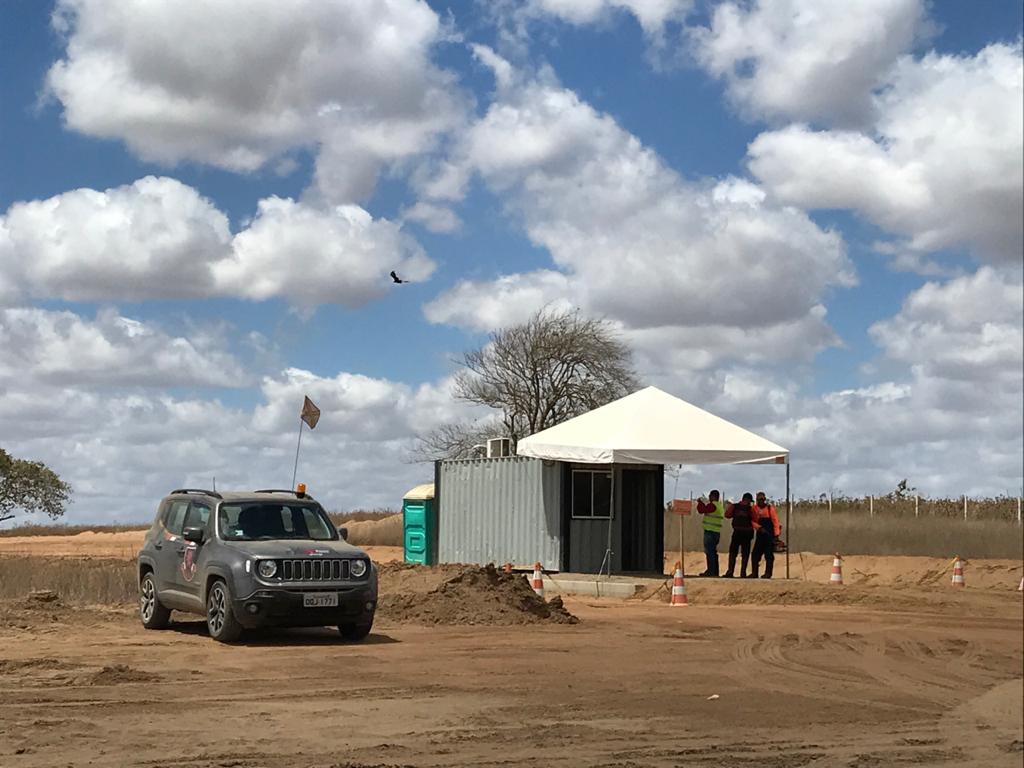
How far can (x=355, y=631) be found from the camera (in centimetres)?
1700

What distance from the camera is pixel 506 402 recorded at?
171 feet

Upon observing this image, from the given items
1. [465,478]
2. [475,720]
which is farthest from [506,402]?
[475,720]

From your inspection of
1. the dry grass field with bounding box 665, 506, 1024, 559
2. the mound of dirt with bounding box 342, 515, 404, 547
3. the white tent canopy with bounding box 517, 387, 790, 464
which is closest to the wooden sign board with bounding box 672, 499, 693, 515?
the white tent canopy with bounding box 517, 387, 790, 464

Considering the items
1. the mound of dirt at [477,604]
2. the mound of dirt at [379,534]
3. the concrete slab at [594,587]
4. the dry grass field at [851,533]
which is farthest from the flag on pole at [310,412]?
the mound of dirt at [379,534]

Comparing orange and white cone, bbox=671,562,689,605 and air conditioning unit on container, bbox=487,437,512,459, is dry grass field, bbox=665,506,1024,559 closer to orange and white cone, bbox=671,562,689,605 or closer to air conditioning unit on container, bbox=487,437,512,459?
orange and white cone, bbox=671,562,689,605

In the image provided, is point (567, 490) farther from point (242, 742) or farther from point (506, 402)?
point (506, 402)

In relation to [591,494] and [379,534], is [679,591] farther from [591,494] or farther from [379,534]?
[379,534]

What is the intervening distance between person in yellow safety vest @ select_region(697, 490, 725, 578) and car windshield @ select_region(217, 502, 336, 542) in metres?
11.1

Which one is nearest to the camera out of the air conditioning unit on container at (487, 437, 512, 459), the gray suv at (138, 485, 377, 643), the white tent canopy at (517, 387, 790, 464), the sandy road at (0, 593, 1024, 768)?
the sandy road at (0, 593, 1024, 768)

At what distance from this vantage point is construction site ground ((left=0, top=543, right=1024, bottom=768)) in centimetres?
928

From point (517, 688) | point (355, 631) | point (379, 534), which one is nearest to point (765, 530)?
point (355, 631)

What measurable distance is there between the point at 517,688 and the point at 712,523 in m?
15.1

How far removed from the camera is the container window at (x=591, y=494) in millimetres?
29250

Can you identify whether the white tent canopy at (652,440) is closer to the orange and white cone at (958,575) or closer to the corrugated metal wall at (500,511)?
the corrugated metal wall at (500,511)
